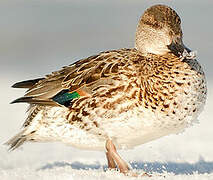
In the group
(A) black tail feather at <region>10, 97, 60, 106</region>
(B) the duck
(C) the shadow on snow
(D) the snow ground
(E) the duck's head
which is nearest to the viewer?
(B) the duck

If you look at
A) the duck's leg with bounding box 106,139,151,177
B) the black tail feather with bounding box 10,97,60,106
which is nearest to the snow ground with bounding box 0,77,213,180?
the duck's leg with bounding box 106,139,151,177

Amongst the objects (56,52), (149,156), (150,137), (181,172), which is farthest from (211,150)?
(56,52)

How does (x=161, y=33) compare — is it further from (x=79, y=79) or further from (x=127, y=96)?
(x=79, y=79)

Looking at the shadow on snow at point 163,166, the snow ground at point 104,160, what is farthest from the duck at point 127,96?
the shadow on snow at point 163,166

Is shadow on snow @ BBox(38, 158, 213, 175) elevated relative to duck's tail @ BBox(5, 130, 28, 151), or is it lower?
lower

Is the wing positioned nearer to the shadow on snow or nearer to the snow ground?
the snow ground

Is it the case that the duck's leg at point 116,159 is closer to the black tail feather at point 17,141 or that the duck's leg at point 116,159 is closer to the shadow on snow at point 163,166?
the shadow on snow at point 163,166
